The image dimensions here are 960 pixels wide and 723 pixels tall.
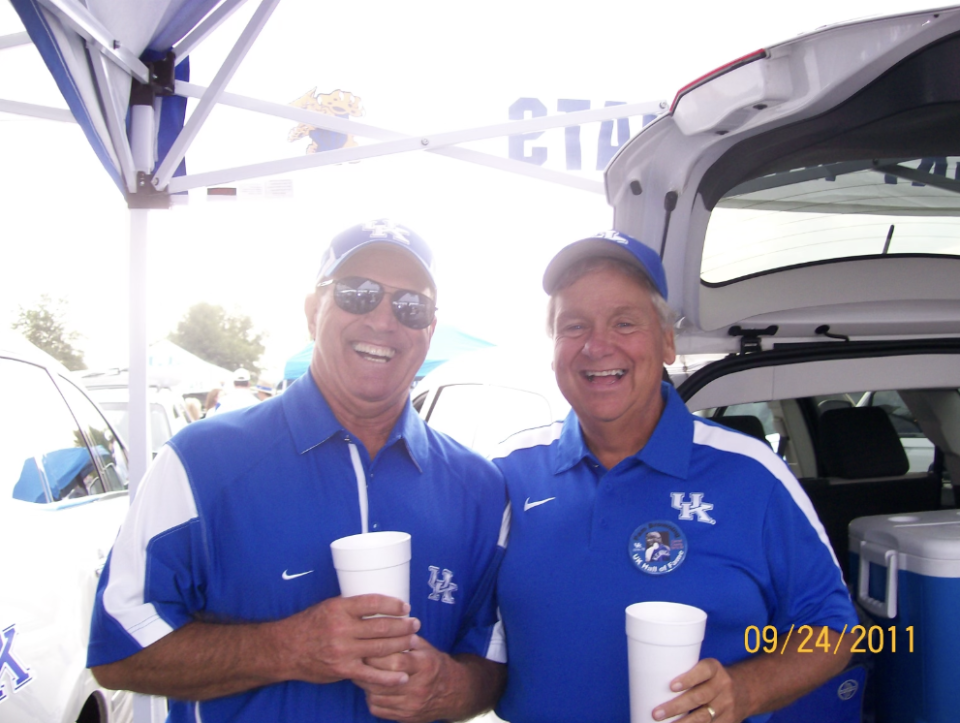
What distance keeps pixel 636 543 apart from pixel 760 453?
1.32 feet

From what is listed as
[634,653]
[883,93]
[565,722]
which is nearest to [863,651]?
[565,722]

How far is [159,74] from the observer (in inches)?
147

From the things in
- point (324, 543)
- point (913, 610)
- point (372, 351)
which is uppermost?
point (372, 351)

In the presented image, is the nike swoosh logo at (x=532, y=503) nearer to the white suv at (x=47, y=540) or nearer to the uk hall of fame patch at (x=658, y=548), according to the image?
the uk hall of fame patch at (x=658, y=548)

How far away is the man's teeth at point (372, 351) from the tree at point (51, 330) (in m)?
31.6

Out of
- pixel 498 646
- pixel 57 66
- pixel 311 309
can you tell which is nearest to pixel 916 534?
pixel 498 646

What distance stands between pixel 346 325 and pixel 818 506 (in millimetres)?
2387

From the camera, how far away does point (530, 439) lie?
2.01 meters

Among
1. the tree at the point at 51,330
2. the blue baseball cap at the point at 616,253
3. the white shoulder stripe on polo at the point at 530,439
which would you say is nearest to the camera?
the blue baseball cap at the point at 616,253

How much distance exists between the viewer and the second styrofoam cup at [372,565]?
1.30m

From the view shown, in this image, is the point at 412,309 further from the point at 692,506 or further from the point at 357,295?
the point at 692,506

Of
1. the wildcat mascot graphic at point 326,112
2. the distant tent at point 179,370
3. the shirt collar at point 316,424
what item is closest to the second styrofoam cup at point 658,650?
the shirt collar at point 316,424

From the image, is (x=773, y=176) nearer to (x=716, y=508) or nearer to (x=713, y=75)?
(x=713, y=75)

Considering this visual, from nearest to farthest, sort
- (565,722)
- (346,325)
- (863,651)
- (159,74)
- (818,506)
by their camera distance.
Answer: (565,722)
(346,325)
(863,651)
(818,506)
(159,74)
